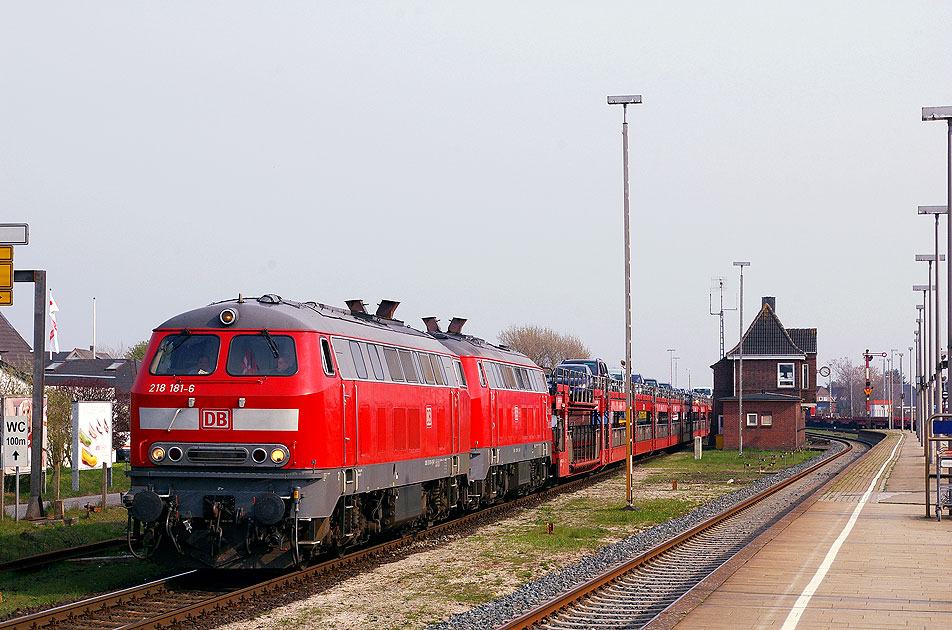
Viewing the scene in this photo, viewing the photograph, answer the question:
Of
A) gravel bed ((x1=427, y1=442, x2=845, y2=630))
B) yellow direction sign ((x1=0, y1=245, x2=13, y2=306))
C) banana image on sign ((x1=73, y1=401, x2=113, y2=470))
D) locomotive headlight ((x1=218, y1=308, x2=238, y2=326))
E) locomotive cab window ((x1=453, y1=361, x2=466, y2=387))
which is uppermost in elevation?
yellow direction sign ((x1=0, y1=245, x2=13, y2=306))

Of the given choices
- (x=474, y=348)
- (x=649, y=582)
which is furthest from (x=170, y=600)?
(x=474, y=348)

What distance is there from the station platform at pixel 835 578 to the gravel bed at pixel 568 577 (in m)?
1.98

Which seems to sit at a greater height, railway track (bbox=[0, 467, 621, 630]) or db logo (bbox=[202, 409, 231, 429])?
db logo (bbox=[202, 409, 231, 429])

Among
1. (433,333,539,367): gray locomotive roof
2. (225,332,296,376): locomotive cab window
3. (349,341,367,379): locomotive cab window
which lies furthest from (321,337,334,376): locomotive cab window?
(433,333,539,367): gray locomotive roof

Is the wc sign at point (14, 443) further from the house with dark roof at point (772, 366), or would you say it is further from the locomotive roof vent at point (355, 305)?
the house with dark roof at point (772, 366)

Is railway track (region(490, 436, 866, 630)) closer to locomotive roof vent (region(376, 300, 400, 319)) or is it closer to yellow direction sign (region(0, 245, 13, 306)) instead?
locomotive roof vent (region(376, 300, 400, 319))

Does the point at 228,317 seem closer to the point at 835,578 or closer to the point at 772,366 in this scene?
the point at 835,578

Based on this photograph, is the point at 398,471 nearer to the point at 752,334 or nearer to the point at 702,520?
the point at 702,520

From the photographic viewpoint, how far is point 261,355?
52.0 ft

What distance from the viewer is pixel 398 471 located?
63.3ft

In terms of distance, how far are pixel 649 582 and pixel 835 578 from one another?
251 centimetres

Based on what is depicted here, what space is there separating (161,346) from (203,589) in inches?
134

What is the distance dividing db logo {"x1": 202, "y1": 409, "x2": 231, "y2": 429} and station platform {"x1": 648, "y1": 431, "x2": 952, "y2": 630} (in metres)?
6.45

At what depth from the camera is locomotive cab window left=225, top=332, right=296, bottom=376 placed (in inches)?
619
